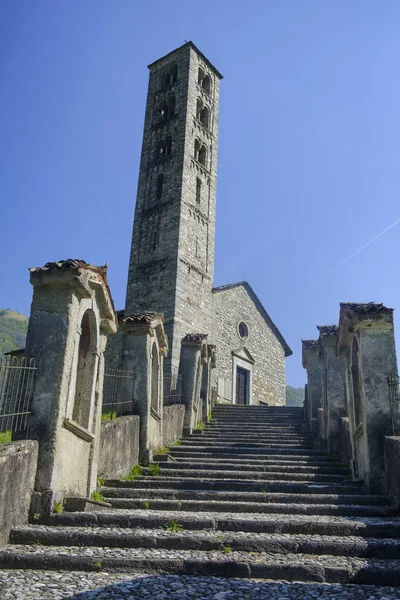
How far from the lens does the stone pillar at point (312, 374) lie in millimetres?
13766

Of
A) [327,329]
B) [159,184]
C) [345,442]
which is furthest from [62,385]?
[159,184]

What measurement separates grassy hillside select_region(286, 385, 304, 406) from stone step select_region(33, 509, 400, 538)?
6231cm

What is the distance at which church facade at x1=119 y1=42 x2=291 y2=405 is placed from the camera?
72.0 feet

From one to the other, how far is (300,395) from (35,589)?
7209 centimetres

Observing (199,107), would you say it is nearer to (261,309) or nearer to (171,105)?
(171,105)

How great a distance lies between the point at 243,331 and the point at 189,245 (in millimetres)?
6312

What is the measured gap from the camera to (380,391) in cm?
711

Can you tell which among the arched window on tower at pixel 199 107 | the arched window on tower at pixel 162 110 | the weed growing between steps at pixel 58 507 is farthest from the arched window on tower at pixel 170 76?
the weed growing between steps at pixel 58 507

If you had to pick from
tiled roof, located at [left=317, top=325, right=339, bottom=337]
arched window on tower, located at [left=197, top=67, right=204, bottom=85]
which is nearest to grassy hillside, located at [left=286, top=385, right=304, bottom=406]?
arched window on tower, located at [left=197, top=67, right=204, bottom=85]

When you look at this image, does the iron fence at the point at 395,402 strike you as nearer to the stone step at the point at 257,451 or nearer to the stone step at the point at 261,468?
the stone step at the point at 261,468

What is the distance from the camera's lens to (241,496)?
6.92 metres

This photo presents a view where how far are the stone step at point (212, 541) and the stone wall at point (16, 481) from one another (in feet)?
0.50

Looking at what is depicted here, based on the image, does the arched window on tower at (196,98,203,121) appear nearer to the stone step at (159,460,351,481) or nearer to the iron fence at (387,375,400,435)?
the stone step at (159,460,351,481)

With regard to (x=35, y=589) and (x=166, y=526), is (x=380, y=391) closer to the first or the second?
(x=166, y=526)
